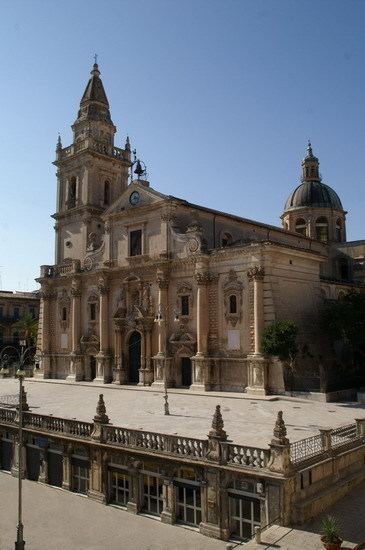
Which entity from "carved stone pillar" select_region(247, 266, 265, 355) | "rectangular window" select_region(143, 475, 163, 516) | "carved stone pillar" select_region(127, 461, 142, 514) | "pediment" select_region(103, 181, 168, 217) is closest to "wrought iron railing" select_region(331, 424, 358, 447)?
"rectangular window" select_region(143, 475, 163, 516)

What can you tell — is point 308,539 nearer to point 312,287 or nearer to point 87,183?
point 312,287

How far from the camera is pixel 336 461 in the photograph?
16.8m

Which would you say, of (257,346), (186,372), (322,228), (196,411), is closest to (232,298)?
(257,346)

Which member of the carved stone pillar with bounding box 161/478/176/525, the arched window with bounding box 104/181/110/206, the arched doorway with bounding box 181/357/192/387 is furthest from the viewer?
the arched window with bounding box 104/181/110/206

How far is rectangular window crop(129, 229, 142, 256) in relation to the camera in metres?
40.9

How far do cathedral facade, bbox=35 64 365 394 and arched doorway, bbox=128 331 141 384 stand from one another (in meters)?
0.08

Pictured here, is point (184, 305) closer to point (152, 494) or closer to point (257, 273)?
point (257, 273)

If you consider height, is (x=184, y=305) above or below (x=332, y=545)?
above

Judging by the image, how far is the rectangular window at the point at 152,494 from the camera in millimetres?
17641

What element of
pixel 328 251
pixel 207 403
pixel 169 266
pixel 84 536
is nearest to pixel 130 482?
pixel 84 536

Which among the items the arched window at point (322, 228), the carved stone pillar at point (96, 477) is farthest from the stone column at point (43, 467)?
the arched window at point (322, 228)

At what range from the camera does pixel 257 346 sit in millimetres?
32250

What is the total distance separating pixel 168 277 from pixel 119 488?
68.2 feet

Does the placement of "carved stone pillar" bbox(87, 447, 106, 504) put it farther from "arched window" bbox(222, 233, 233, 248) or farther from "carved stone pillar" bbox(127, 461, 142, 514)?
"arched window" bbox(222, 233, 233, 248)
